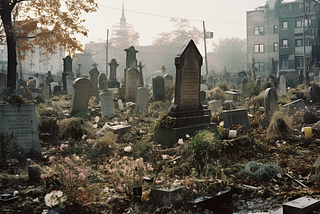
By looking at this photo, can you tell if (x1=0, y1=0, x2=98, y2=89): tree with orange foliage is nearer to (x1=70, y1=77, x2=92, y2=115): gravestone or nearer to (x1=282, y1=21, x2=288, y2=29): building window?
(x1=70, y1=77, x2=92, y2=115): gravestone

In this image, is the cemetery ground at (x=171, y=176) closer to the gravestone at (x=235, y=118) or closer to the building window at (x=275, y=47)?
the gravestone at (x=235, y=118)

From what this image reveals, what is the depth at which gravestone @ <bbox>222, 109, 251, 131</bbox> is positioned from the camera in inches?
295

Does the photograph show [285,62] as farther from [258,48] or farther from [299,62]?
[258,48]

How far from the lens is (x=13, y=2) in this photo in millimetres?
12523

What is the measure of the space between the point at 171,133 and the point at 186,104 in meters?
1.11

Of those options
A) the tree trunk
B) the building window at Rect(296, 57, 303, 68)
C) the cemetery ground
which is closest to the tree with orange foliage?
the tree trunk

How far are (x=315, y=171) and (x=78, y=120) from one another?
6254 millimetres

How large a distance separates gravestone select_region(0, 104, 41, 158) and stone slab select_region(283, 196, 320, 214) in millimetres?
5123

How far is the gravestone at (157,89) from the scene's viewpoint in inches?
541

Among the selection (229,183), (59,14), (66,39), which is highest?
(59,14)

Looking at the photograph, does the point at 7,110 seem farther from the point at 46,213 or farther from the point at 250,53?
the point at 250,53

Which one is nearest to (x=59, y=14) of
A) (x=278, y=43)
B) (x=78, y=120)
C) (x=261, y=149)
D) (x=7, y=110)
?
(x=78, y=120)

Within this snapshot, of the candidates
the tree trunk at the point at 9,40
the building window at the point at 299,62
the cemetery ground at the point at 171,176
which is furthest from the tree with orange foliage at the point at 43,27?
the building window at the point at 299,62

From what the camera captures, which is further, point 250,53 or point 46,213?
point 250,53
